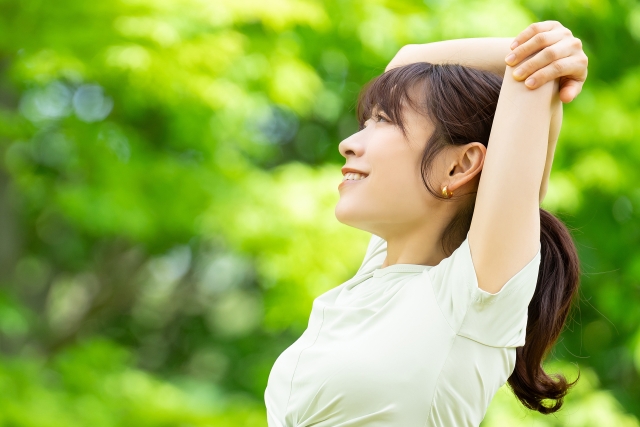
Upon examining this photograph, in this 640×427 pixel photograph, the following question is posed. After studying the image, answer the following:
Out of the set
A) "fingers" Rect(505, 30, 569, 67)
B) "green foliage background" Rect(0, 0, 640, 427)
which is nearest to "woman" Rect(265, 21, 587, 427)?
"fingers" Rect(505, 30, 569, 67)

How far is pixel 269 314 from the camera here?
330 cm

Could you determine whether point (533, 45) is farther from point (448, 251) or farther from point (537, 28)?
point (448, 251)

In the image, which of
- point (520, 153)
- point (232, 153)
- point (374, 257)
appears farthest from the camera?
point (232, 153)

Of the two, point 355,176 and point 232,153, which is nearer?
point 355,176

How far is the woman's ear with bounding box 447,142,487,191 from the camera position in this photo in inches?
39.4

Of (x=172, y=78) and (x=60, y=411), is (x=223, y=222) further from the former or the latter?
(x=60, y=411)

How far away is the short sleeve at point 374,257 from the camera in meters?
1.23

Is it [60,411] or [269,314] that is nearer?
[60,411]

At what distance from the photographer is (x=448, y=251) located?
1.08 m

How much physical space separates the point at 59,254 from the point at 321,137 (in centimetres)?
218

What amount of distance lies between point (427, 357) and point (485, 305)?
0.09 meters

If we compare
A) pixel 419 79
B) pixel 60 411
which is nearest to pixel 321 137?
pixel 60 411

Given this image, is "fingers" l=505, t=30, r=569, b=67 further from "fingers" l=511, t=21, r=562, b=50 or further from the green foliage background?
the green foliage background

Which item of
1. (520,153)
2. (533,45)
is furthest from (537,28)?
(520,153)
